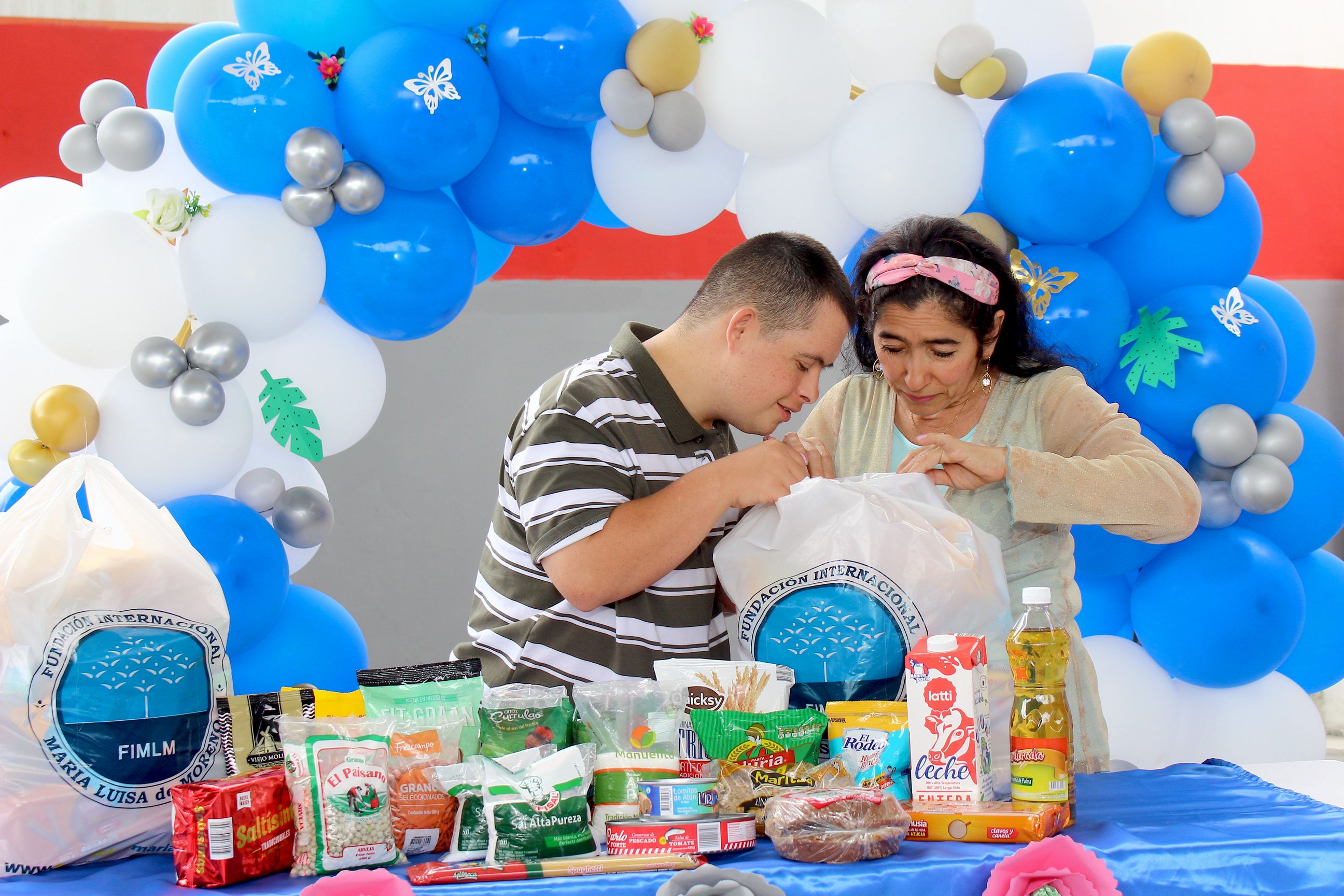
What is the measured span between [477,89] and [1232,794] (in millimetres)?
1871

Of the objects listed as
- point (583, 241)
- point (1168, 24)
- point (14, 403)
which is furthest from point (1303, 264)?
point (14, 403)

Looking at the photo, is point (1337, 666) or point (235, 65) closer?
point (235, 65)

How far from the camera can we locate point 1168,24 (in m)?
4.54

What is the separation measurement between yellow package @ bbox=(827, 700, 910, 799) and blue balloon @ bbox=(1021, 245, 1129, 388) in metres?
1.55

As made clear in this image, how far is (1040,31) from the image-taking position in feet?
8.44

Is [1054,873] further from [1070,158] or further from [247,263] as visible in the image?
[247,263]

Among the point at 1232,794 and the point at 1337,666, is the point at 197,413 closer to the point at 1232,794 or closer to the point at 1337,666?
the point at 1232,794

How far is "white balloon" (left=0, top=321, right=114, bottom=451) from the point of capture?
7.33ft

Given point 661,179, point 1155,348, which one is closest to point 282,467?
point 661,179

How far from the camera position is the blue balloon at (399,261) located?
234 centimetres

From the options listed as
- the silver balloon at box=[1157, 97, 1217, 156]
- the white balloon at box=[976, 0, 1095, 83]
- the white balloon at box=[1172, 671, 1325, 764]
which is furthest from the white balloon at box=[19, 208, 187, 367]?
the white balloon at box=[1172, 671, 1325, 764]

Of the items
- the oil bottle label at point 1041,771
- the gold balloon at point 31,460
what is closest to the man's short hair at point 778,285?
the oil bottle label at point 1041,771

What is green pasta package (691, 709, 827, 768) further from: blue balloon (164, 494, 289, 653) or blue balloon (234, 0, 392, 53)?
A: blue balloon (234, 0, 392, 53)

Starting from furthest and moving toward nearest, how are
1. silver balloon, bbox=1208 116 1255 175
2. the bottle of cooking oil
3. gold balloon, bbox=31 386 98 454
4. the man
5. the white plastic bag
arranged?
1. silver balloon, bbox=1208 116 1255 175
2. gold balloon, bbox=31 386 98 454
3. the man
4. the white plastic bag
5. the bottle of cooking oil
